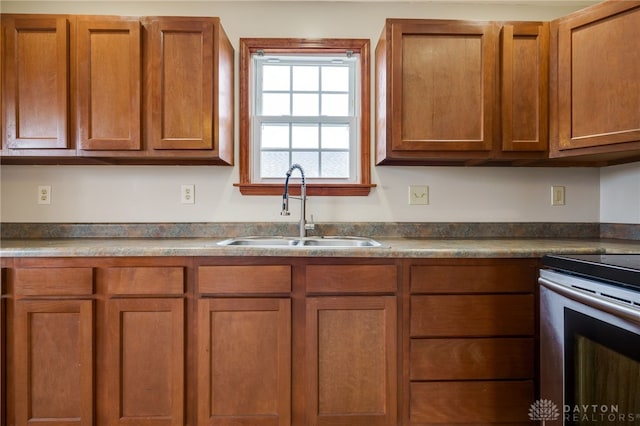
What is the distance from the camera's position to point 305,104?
2229mm

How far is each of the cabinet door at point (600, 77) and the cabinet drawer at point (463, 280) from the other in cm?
80

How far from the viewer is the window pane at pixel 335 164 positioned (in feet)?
7.31

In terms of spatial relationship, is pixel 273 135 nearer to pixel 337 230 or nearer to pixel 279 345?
pixel 337 230

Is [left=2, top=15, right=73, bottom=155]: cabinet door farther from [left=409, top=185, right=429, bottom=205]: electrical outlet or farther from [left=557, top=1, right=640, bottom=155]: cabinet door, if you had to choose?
[left=557, top=1, right=640, bottom=155]: cabinet door

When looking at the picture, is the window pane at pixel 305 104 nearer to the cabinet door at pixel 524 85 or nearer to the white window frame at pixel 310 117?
the white window frame at pixel 310 117

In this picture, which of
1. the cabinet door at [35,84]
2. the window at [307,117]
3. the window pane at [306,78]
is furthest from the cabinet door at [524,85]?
the cabinet door at [35,84]

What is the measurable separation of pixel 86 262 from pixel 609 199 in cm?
289

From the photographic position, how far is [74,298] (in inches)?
60.0

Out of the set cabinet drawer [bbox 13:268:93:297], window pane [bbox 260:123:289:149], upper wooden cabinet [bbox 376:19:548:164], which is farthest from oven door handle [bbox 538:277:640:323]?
cabinet drawer [bbox 13:268:93:297]

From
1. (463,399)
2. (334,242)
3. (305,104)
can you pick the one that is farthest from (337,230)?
(463,399)

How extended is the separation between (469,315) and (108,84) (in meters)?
2.06

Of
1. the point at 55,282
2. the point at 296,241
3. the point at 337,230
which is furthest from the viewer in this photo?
the point at 337,230

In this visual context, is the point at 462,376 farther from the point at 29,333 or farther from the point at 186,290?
the point at 29,333

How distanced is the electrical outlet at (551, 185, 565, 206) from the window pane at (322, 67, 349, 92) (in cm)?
144
